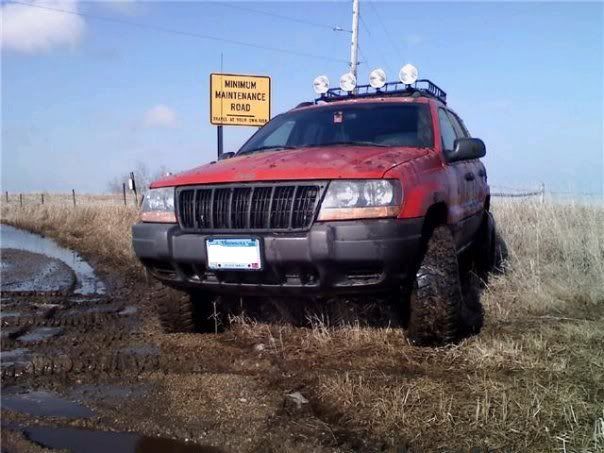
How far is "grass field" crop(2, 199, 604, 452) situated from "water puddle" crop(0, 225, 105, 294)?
2732mm

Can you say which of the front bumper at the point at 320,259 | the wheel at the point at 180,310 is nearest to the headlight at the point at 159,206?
the front bumper at the point at 320,259

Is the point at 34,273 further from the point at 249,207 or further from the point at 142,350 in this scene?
the point at 249,207

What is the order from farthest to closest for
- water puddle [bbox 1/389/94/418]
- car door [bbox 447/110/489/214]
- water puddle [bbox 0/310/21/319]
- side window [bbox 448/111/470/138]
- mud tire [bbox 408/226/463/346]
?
side window [bbox 448/111/470/138] < car door [bbox 447/110/489/214] < water puddle [bbox 0/310/21/319] < mud tire [bbox 408/226/463/346] < water puddle [bbox 1/389/94/418]

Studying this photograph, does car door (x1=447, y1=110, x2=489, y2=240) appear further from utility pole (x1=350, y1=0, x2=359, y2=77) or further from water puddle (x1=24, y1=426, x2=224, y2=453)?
utility pole (x1=350, y1=0, x2=359, y2=77)

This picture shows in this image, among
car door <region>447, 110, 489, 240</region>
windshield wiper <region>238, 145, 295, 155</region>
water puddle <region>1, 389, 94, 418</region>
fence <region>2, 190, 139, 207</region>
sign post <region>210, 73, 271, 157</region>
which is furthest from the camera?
fence <region>2, 190, 139, 207</region>

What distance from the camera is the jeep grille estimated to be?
3.08 meters

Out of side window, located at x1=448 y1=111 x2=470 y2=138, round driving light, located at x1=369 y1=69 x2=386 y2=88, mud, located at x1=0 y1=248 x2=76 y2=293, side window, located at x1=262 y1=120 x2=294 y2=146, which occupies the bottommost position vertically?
mud, located at x1=0 y1=248 x2=76 y2=293

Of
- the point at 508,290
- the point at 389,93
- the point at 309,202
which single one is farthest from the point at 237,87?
the point at 309,202

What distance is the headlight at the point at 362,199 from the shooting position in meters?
3.01

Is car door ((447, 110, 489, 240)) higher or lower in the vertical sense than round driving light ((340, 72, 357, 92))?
lower

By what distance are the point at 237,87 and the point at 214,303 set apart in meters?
9.31

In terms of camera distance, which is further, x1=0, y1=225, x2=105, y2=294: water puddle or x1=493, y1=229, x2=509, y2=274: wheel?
x1=0, y1=225, x2=105, y2=294: water puddle

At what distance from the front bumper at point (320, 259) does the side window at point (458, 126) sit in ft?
7.83

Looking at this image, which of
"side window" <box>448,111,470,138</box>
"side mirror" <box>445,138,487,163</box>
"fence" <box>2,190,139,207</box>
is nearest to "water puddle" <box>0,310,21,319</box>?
"side mirror" <box>445,138,487,163</box>
